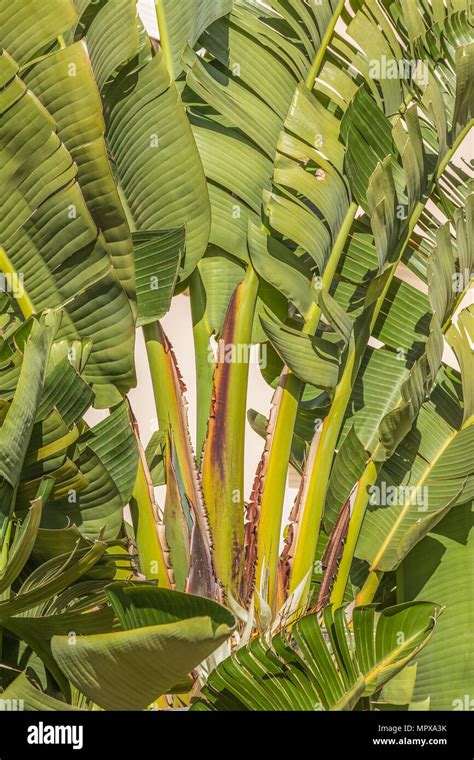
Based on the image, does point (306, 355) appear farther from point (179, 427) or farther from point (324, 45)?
point (324, 45)

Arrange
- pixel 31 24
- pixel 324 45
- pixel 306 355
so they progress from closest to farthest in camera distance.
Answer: pixel 31 24
pixel 306 355
pixel 324 45

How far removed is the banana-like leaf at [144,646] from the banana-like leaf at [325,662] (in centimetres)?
22

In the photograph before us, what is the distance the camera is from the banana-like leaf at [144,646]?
4.78 feet

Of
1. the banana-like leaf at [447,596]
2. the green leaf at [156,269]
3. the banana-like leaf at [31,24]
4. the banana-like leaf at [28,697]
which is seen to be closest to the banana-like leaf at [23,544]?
the banana-like leaf at [28,697]

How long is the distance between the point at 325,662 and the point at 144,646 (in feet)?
1.53

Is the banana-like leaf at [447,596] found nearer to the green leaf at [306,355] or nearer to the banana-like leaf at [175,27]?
the green leaf at [306,355]

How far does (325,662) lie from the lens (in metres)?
1.78

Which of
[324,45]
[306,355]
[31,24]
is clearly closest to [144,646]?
[306,355]

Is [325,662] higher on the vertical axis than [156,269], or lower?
lower

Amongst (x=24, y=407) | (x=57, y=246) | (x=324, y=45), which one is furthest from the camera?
(x=324, y=45)

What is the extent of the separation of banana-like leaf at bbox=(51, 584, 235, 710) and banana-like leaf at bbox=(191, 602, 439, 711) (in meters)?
0.22

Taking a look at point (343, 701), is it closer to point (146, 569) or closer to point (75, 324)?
point (146, 569)

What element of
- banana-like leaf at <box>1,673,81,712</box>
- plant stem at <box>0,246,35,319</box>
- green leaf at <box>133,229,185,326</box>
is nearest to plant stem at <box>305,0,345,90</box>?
green leaf at <box>133,229,185,326</box>

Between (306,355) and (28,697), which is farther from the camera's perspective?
(306,355)
